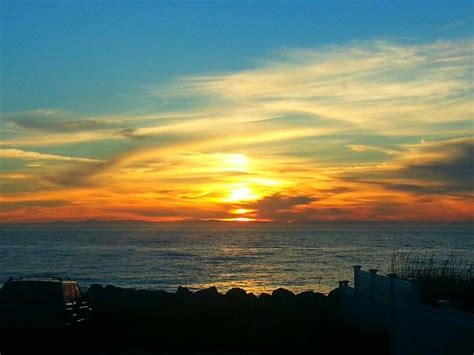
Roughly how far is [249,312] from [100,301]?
538 centimetres

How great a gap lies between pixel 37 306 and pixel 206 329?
4902mm

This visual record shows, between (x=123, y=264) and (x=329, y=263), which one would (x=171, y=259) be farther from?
(x=329, y=263)

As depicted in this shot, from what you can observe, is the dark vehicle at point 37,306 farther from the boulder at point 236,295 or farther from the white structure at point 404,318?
the boulder at point 236,295

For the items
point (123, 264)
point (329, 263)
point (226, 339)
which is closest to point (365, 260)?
point (329, 263)

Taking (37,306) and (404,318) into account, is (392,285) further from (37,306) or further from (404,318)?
(37,306)

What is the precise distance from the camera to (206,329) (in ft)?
63.6

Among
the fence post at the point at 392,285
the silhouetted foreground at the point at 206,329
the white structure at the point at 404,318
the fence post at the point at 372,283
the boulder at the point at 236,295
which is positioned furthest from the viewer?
the boulder at the point at 236,295

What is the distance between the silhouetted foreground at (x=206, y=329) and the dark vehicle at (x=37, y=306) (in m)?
0.26

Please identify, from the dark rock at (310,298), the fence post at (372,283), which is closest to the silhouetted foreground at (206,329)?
the dark rock at (310,298)

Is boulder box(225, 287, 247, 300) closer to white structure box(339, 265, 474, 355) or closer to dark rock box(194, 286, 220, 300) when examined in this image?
dark rock box(194, 286, 220, 300)

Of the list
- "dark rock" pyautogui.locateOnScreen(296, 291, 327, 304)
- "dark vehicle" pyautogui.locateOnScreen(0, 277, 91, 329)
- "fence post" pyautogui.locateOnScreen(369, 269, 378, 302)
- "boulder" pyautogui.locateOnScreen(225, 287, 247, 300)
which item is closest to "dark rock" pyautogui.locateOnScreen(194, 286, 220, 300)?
"boulder" pyautogui.locateOnScreen(225, 287, 247, 300)

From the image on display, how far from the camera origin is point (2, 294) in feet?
53.9

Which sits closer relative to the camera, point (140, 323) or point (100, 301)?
point (140, 323)

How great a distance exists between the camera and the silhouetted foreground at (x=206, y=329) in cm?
1650
